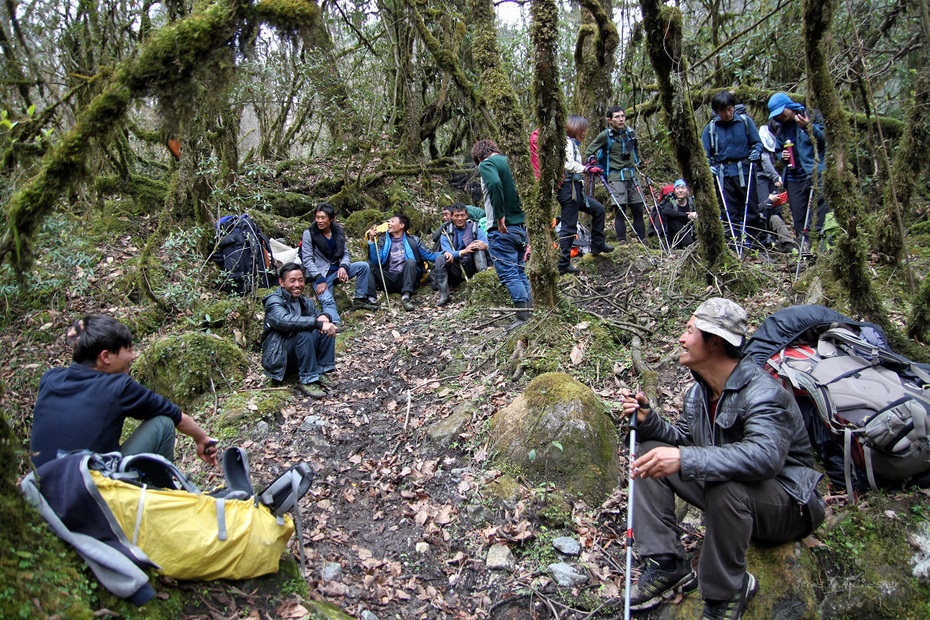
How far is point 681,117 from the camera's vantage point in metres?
5.80

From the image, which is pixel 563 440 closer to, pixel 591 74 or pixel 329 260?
pixel 329 260

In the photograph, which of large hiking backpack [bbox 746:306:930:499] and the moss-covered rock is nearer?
large hiking backpack [bbox 746:306:930:499]

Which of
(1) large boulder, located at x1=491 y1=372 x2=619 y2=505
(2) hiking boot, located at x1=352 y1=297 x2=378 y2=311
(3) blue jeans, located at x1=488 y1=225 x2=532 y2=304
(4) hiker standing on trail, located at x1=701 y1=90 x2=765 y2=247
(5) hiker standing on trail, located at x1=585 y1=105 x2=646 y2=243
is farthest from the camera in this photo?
(2) hiking boot, located at x1=352 y1=297 x2=378 y2=311

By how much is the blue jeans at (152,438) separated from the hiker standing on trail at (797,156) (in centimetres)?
749

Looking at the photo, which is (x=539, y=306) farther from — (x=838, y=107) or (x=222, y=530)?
(x=222, y=530)

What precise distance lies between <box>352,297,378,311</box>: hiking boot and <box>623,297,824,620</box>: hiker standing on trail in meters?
6.29

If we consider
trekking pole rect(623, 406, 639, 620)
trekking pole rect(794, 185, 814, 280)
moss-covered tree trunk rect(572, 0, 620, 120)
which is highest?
moss-covered tree trunk rect(572, 0, 620, 120)

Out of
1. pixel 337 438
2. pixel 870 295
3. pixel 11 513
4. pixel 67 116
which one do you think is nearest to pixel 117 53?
pixel 67 116

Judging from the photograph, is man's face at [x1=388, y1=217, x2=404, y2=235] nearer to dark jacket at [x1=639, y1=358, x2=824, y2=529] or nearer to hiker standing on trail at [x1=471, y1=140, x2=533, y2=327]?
hiker standing on trail at [x1=471, y1=140, x2=533, y2=327]

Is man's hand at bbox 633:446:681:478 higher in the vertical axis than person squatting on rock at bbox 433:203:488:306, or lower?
lower

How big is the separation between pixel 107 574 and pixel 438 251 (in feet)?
24.2

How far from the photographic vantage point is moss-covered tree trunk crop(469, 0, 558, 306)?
5395mm

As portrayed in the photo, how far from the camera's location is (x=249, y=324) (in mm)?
7863

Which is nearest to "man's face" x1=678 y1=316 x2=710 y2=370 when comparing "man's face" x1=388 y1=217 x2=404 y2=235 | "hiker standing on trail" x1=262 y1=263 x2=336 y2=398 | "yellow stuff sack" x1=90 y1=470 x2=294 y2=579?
"yellow stuff sack" x1=90 y1=470 x2=294 y2=579
